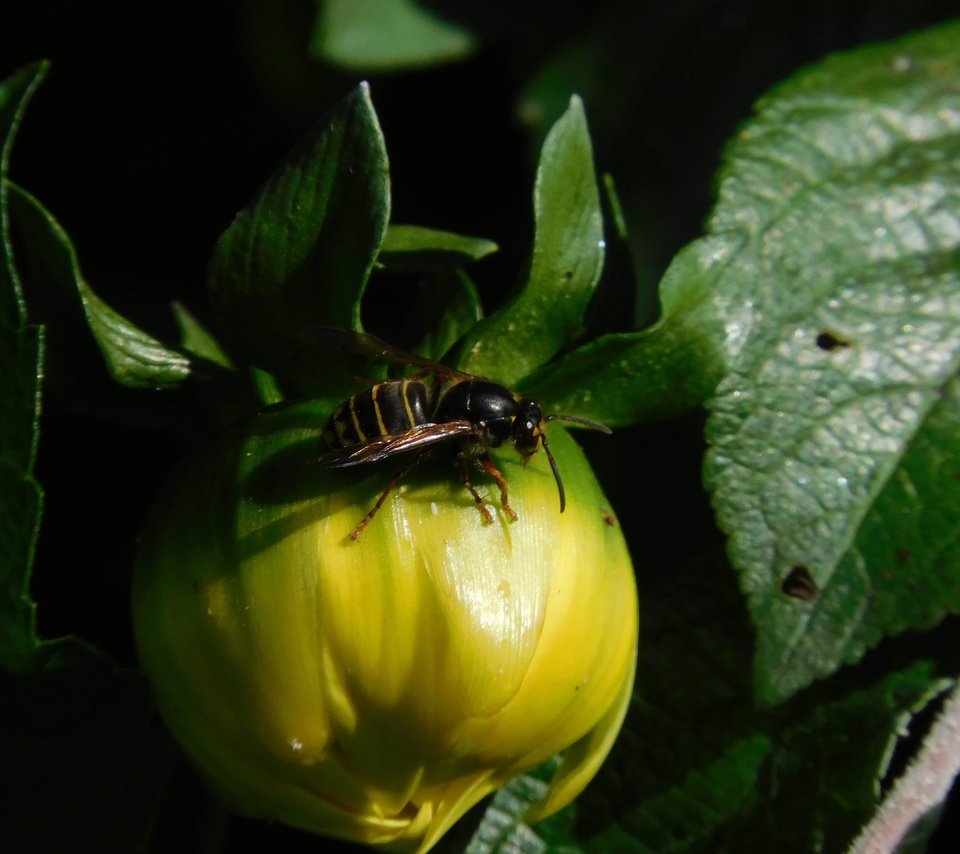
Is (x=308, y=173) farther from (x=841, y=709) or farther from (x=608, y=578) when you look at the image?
(x=841, y=709)

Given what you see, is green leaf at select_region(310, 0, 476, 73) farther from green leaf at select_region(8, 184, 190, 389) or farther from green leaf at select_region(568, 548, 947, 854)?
green leaf at select_region(568, 548, 947, 854)

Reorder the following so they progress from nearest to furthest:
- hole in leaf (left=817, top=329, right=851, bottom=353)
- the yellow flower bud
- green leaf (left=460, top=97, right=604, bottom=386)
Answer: the yellow flower bud, green leaf (left=460, top=97, right=604, bottom=386), hole in leaf (left=817, top=329, right=851, bottom=353)

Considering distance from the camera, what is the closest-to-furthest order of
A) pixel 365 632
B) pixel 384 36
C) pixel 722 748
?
1. pixel 365 632
2. pixel 722 748
3. pixel 384 36

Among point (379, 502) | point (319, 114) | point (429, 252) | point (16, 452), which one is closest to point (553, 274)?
point (429, 252)

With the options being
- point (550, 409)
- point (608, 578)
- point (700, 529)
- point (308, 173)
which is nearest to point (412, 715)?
point (608, 578)

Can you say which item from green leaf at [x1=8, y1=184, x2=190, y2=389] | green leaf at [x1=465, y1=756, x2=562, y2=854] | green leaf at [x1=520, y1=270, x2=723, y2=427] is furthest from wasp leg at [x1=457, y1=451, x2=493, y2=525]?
green leaf at [x1=465, y1=756, x2=562, y2=854]

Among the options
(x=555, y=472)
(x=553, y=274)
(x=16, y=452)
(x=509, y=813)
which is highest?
(x=553, y=274)

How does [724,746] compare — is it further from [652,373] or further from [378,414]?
[378,414]
